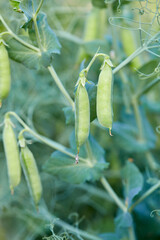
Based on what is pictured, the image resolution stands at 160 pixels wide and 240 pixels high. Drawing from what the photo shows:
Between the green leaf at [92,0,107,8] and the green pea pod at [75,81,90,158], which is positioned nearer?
the green pea pod at [75,81,90,158]

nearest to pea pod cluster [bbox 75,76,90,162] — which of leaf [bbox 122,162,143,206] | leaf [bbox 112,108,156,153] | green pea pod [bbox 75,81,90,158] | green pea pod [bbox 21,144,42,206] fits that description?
green pea pod [bbox 75,81,90,158]

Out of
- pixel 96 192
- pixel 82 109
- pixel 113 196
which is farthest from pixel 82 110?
pixel 96 192

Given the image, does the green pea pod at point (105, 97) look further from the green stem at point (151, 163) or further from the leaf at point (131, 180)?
the green stem at point (151, 163)

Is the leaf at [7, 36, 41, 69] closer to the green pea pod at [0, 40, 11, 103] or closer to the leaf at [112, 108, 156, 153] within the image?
the green pea pod at [0, 40, 11, 103]

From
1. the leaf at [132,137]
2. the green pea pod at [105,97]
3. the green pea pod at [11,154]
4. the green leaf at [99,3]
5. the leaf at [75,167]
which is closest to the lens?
the green pea pod at [105,97]

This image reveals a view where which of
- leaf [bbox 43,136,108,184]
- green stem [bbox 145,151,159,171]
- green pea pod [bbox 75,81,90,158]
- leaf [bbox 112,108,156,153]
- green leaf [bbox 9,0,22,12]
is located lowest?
green stem [bbox 145,151,159,171]

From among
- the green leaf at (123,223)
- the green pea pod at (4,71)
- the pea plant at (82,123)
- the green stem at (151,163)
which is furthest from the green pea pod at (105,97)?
the green stem at (151,163)

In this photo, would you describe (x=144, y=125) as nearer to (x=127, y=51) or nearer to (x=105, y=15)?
(x=127, y=51)
